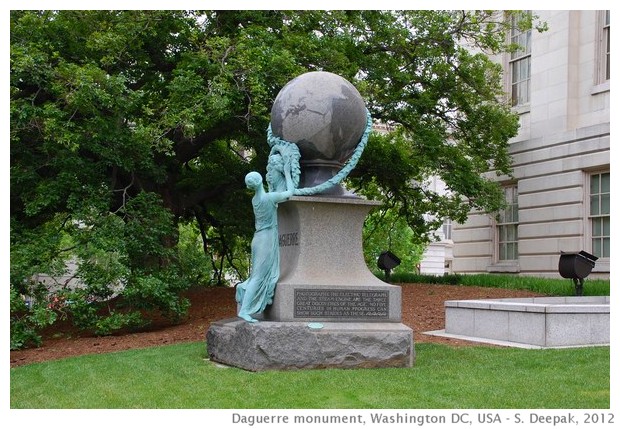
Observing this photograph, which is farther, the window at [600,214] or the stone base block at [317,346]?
the window at [600,214]

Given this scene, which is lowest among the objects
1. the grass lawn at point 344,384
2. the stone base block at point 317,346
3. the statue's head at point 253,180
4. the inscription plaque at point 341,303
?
the grass lawn at point 344,384

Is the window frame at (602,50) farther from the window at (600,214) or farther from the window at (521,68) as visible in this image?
the window at (521,68)

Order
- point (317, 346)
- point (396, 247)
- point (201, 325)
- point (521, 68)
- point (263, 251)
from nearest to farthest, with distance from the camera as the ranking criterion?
point (317, 346) → point (263, 251) → point (201, 325) → point (521, 68) → point (396, 247)

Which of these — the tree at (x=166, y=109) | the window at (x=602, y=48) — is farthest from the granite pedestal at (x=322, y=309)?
the window at (x=602, y=48)

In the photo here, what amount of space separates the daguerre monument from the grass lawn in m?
0.40

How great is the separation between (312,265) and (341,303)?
0.67 metres

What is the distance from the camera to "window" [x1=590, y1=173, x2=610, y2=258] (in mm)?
26125

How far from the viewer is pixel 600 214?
2636 cm

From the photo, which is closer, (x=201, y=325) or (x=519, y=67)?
(x=201, y=325)

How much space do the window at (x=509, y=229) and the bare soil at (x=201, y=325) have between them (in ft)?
25.0

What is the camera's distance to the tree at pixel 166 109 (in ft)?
53.5

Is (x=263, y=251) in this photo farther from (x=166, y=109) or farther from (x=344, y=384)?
(x=166, y=109)

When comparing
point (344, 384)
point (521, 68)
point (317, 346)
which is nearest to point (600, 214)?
point (521, 68)

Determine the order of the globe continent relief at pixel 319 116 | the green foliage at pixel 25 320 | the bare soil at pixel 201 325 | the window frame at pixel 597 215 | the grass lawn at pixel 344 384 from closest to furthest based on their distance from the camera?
the grass lawn at pixel 344 384 < the globe continent relief at pixel 319 116 < the bare soil at pixel 201 325 < the green foliage at pixel 25 320 < the window frame at pixel 597 215
